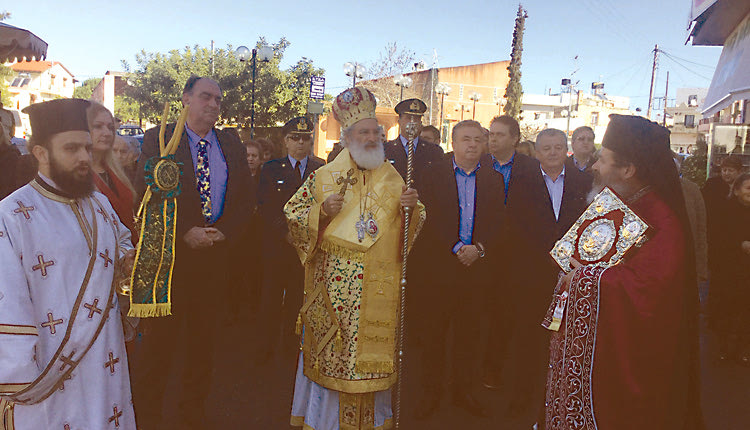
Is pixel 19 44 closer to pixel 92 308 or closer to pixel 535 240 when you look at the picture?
pixel 92 308

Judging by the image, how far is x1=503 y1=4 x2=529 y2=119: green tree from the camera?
35844mm

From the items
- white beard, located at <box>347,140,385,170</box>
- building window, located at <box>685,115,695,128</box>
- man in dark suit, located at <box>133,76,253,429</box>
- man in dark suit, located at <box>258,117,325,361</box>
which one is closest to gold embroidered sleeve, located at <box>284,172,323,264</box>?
white beard, located at <box>347,140,385,170</box>

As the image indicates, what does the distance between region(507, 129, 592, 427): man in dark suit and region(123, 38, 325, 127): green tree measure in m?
23.4

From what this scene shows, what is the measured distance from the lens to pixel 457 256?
4.34 metres

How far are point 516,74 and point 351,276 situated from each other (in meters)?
35.5

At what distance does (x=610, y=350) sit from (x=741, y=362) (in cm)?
437

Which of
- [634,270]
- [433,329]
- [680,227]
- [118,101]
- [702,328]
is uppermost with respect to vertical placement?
[118,101]

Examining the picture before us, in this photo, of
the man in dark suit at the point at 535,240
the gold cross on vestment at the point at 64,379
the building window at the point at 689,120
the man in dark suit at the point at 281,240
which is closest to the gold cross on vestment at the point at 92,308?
the gold cross on vestment at the point at 64,379

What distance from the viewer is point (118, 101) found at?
184 ft

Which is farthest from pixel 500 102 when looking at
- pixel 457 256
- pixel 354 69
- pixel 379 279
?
pixel 379 279

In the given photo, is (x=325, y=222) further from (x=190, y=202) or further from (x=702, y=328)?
(x=702, y=328)

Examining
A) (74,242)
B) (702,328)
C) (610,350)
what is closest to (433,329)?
(610,350)

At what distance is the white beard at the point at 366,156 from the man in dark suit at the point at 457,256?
1.01m

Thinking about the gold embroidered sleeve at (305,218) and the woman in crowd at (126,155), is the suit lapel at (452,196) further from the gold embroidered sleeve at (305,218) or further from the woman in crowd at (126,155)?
the woman in crowd at (126,155)
